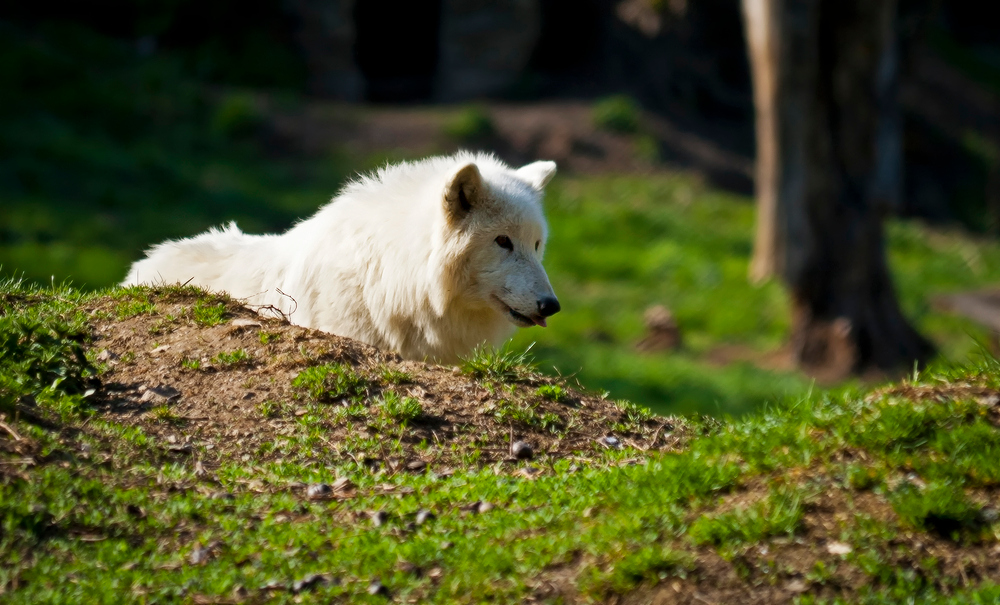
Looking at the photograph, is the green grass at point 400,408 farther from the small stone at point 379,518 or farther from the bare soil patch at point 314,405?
the small stone at point 379,518

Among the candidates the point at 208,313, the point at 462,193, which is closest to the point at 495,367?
the point at 462,193

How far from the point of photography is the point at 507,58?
2114 cm

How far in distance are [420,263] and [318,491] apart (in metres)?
Answer: 1.82

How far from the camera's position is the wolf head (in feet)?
19.4

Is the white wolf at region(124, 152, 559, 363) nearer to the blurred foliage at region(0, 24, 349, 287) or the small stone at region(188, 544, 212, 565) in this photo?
the small stone at region(188, 544, 212, 565)

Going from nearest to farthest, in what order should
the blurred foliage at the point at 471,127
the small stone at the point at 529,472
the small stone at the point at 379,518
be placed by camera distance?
1. the small stone at the point at 379,518
2. the small stone at the point at 529,472
3. the blurred foliage at the point at 471,127

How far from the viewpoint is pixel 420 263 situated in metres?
6.02

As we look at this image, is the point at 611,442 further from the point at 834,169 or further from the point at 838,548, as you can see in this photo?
the point at 834,169

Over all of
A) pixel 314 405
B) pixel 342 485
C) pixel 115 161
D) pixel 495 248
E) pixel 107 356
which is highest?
pixel 115 161

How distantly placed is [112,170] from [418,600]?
45.2 ft

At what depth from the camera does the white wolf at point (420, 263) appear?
5949 mm

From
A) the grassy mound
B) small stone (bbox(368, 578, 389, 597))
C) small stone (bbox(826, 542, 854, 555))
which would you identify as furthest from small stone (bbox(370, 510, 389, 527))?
small stone (bbox(826, 542, 854, 555))

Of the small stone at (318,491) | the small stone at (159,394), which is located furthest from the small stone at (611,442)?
the small stone at (159,394)

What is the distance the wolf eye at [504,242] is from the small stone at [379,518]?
214 centimetres
